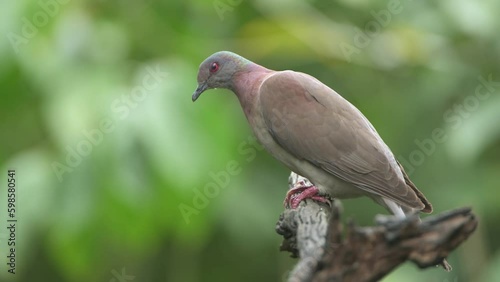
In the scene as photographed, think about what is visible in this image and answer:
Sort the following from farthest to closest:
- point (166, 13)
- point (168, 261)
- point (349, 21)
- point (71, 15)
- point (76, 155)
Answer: point (349, 21) → point (168, 261) → point (166, 13) → point (71, 15) → point (76, 155)

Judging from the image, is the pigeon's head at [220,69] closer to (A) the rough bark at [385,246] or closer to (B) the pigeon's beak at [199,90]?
(B) the pigeon's beak at [199,90]

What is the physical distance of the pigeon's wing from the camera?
3998 millimetres

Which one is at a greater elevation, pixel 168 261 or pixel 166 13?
pixel 166 13

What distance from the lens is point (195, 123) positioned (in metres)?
3.85

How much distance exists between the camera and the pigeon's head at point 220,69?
4344 millimetres

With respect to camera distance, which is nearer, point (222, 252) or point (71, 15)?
point (71, 15)

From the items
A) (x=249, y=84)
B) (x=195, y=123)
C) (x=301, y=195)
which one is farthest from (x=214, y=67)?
(x=301, y=195)

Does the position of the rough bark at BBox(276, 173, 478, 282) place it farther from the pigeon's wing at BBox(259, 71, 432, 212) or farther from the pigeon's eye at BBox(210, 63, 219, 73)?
the pigeon's eye at BBox(210, 63, 219, 73)

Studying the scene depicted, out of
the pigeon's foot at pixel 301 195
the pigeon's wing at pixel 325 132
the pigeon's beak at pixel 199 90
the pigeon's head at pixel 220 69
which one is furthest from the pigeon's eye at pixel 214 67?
the pigeon's foot at pixel 301 195

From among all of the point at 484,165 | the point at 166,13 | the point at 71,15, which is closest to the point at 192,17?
the point at 166,13

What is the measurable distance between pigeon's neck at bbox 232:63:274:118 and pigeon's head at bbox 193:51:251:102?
0.10ft

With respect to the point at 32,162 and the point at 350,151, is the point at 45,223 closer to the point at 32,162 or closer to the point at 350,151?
the point at 32,162

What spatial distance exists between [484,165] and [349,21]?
4.44ft

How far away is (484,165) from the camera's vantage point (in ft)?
17.4
